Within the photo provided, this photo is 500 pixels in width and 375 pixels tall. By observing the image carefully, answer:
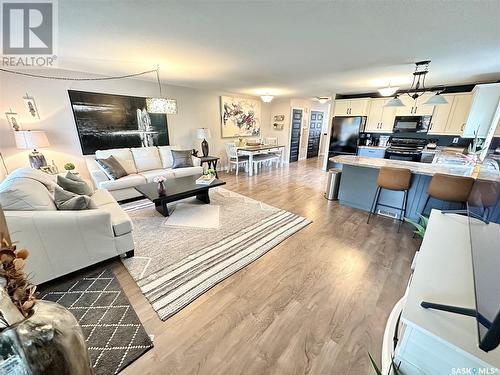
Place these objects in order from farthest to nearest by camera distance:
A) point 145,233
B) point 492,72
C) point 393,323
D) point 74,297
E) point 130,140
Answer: point 130,140 → point 492,72 → point 145,233 → point 74,297 → point 393,323

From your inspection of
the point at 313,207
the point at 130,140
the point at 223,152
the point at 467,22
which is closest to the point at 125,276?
→ the point at 313,207

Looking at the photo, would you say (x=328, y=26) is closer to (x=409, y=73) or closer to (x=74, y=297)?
(x=409, y=73)

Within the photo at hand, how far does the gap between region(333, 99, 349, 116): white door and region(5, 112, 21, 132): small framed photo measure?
Answer: 6821 millimetres

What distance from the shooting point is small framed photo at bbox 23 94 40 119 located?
3203 millimetres

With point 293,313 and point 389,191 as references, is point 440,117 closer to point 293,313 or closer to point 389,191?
point 389,191

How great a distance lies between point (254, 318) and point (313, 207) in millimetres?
2461

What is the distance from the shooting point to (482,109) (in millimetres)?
3652

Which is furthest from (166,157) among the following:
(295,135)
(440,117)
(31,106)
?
(440,117)

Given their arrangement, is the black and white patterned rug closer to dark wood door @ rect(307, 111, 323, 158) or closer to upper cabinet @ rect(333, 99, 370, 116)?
upper cabinet @ rect(333, 99, 370, 116)

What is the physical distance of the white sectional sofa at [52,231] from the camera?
169 cm

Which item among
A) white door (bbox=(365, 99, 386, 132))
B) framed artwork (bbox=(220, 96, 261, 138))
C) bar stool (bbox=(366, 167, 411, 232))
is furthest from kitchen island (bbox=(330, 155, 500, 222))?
framed artwork (bbox=(220, 96, 261, 138))

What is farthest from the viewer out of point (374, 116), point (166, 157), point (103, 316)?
point (374, 116)

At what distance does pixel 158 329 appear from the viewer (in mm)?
1497

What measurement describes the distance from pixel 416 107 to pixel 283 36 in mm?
4554
